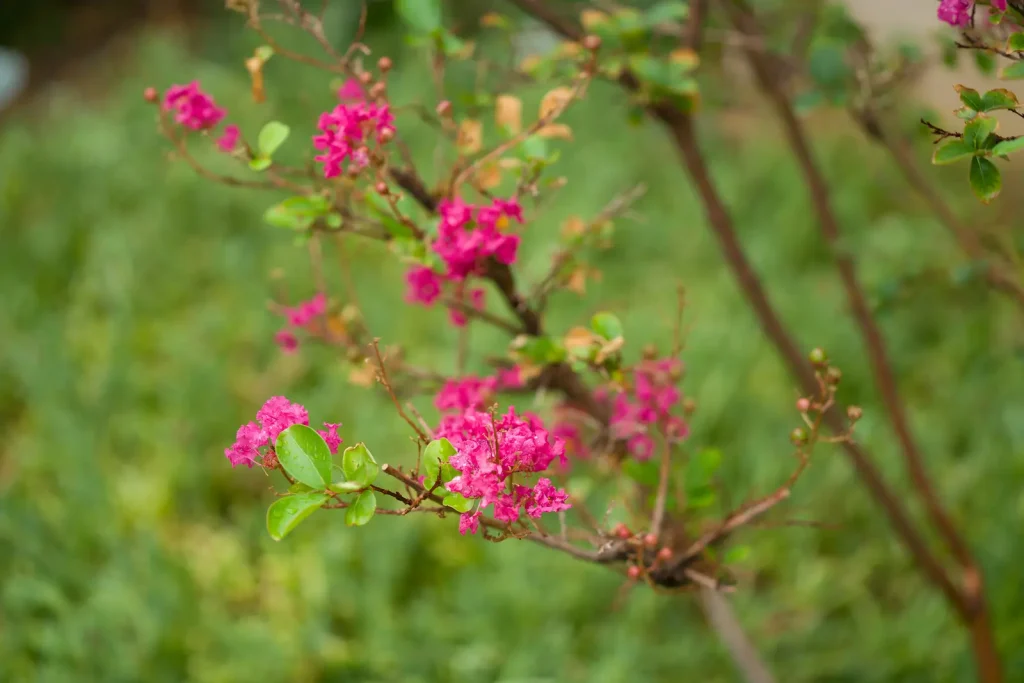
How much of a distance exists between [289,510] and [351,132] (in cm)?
27

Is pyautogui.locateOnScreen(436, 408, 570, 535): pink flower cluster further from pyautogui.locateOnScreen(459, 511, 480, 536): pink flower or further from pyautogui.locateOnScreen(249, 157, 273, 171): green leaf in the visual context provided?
pyautogui.locateOnScreen(249, 157, 273, 171): green leaf

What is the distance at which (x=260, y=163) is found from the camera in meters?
0.65

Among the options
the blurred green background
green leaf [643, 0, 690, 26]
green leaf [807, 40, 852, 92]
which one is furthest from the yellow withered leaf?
green leaf [807, 40, 852, 92]

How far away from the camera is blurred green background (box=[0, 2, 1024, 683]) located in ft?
4.22

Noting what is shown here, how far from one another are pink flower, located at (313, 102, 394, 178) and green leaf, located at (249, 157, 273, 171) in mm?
60

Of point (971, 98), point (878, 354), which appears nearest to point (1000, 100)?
point (971, 98)

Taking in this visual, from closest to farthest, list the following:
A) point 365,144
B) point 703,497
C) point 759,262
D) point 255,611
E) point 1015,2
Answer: point 1015,2 < point 365,144 < point 703,497 < point 255,611 < point 759,262

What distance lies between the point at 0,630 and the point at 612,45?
48.2 inches

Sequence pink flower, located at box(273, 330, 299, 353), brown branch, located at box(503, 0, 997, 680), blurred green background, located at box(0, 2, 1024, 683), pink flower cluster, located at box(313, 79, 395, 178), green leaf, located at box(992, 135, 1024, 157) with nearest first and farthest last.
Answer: green leaf, located at box(992, 135, 1024, 157)
pink flower cluster, located at box(313, 79, 395, 178)
pink flower, located at box(273, 330, 299, 353)
brown branch, located at box(503, 0, 997, 680)
blurred green background, located at box(0, 2, 1024, 683)

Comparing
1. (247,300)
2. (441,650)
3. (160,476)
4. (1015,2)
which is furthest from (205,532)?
(1015,2)

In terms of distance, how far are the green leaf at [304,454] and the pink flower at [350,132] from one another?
20cm

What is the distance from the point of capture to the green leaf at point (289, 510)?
49 cm

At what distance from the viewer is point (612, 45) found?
1036 millimetres

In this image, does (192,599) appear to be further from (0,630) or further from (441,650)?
(441,650)
